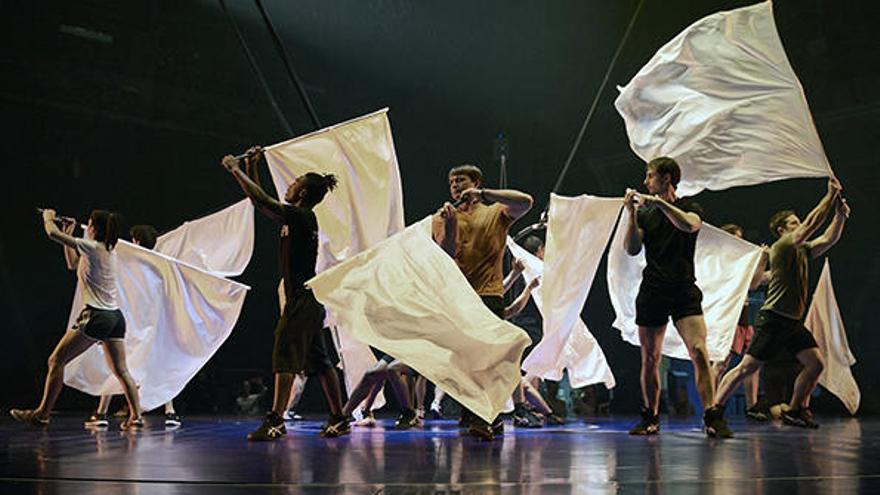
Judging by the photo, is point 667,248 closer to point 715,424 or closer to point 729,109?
point 715,424

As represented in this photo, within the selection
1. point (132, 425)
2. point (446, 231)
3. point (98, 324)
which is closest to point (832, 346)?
point (446, 231)

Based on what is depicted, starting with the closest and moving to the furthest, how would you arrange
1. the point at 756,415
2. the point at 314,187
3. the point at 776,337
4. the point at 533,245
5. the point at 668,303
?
the point at 314,187 → the point at 668,303 → the point at 776,337 → the point at 756,415 → the point at 533,245

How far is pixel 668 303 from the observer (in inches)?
205

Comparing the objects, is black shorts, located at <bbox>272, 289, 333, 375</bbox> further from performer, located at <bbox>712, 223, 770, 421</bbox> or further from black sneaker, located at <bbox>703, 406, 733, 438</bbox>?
performer, located at <bbox>712, 223, 770, 421</bbox>

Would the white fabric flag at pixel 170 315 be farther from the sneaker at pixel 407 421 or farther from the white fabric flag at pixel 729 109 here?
the white fabric flag at pixel 729 109

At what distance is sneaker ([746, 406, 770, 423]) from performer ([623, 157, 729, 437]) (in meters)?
2.48

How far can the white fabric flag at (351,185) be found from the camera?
232 inches

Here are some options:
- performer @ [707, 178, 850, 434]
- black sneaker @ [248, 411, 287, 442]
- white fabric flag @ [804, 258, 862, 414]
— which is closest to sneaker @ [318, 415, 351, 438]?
black sneaker @ [248, 411, 287, 442]

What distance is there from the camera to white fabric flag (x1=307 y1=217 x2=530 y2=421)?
443cm

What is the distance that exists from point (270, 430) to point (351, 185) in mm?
1906

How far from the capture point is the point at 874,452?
13.0 ft

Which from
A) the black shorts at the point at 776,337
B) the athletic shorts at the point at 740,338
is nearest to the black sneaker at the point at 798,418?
Answer: the black shorts at the point at 776,337

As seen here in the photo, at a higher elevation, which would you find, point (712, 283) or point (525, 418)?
point (712, 283)

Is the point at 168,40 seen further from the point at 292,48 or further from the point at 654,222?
the point at 654,222
